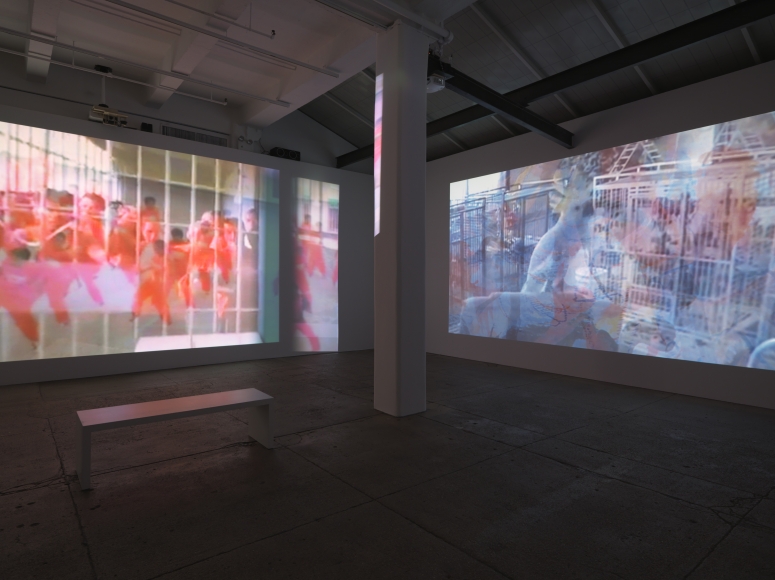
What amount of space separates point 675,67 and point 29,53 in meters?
8.56

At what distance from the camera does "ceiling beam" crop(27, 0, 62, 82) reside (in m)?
5.19

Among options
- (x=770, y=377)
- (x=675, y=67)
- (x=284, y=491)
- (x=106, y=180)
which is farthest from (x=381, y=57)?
(x=770, y=377)

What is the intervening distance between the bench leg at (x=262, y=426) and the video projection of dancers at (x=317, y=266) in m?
5.22

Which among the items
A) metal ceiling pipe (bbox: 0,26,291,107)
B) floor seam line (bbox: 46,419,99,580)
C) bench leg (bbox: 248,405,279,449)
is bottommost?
floor seam line (bbox: 46,419,99,580)

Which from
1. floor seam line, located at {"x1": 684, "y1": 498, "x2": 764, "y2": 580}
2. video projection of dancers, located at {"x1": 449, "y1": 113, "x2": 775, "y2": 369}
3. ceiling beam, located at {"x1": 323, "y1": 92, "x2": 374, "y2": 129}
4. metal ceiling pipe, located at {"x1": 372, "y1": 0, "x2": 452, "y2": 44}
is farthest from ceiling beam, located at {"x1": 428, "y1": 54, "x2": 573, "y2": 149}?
floor seam line, located at {"x1": 684, "y1": 498, "x2": 764, "y2": 580}

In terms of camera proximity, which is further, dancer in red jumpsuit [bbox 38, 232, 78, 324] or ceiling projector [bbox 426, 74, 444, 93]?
dancer in red jumpsuit [bbox 38, 232, 78, 324]

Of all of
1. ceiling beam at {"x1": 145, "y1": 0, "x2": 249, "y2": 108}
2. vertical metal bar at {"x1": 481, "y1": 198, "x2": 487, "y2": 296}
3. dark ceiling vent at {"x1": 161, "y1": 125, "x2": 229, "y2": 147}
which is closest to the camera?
ceiling beam at {"x1": 145, "y1": 0, "x2": 249, "y2": 108}

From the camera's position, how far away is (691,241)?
6059mm

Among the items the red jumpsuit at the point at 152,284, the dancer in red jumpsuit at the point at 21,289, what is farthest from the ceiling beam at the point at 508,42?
Result: the dancer in red jumpsuit at the point at 21,289

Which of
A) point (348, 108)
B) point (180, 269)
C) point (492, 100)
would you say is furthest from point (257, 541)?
point (348, 108)

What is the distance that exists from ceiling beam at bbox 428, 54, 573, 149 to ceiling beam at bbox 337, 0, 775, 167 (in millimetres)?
265

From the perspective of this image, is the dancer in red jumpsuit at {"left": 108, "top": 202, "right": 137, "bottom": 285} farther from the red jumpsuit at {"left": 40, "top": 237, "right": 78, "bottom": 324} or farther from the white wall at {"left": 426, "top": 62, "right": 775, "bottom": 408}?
the white wall at {"left": 426, "top": 62, "right": 775, "bottom": 408}

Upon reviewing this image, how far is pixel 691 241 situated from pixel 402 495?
210 inches

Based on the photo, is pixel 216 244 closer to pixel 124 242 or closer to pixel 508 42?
pixel 124 242
